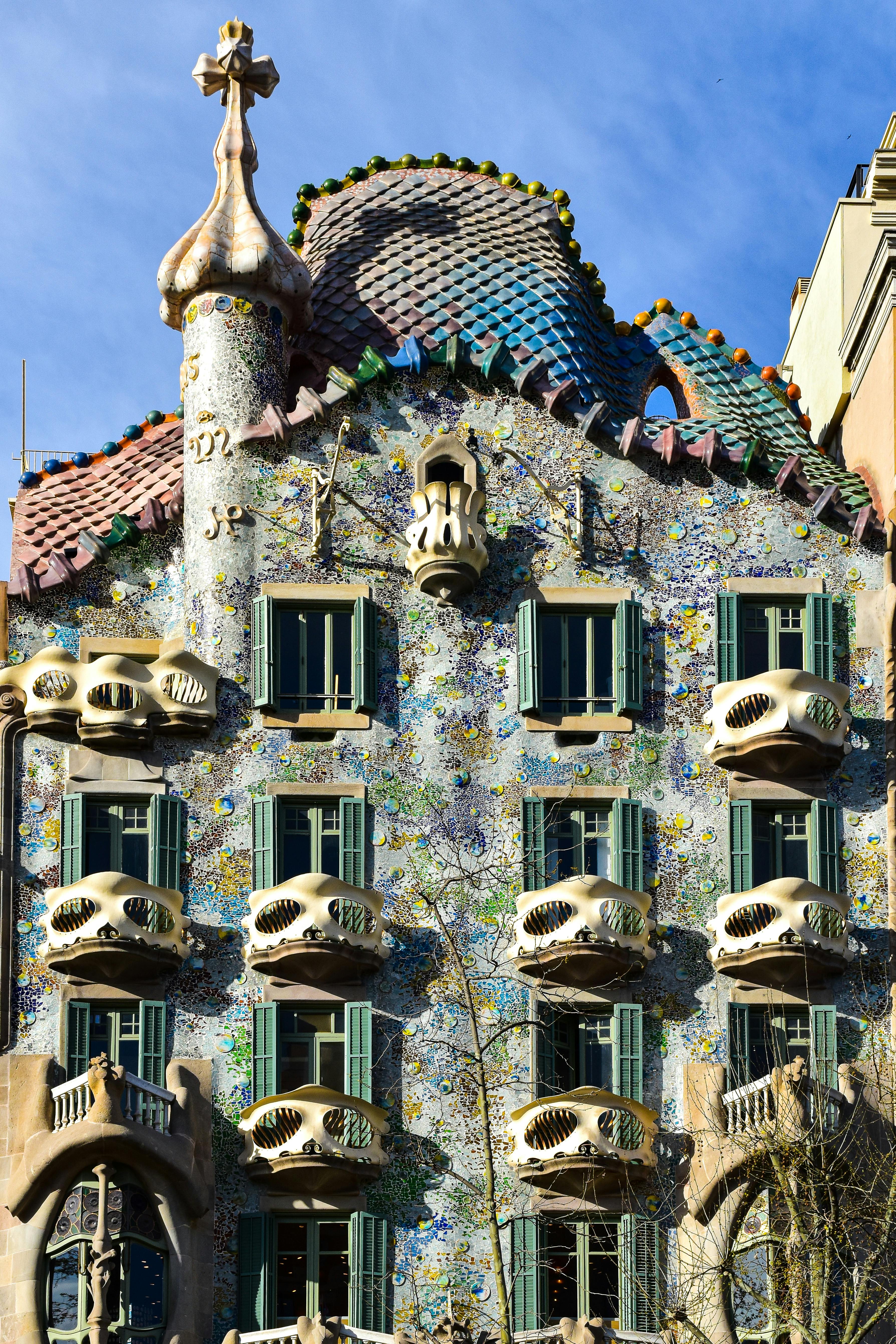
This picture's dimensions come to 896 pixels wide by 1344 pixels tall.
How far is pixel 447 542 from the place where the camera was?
44625 mm

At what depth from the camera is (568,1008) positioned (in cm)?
4300

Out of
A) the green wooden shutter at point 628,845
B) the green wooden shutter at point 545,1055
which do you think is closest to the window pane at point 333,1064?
the green wooden shutter at point 545,1055

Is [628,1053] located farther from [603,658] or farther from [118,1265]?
[118,1265]

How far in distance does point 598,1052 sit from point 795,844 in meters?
4.58

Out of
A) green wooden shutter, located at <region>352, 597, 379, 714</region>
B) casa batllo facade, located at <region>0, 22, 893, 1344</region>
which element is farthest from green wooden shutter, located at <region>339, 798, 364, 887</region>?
green wooden shutter, located at <region>352, 597, 379, 714</region>

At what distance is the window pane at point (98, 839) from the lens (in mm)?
43938

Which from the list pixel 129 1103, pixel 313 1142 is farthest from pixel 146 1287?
pixel 313 1142

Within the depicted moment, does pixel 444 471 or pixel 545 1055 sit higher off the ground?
pixel 444 471

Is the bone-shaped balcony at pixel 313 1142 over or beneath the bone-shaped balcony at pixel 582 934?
beneath

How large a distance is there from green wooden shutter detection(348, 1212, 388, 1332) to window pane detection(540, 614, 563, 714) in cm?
862

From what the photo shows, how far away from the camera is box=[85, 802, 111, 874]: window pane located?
4394 cm

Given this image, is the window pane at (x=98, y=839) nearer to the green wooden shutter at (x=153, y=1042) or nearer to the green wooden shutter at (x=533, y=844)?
the green wooden shutter at (x=153, y=1042)

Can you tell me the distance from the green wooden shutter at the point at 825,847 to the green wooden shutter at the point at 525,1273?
6968mm

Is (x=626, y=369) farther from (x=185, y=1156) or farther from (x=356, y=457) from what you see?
(x=185, y=1156)
